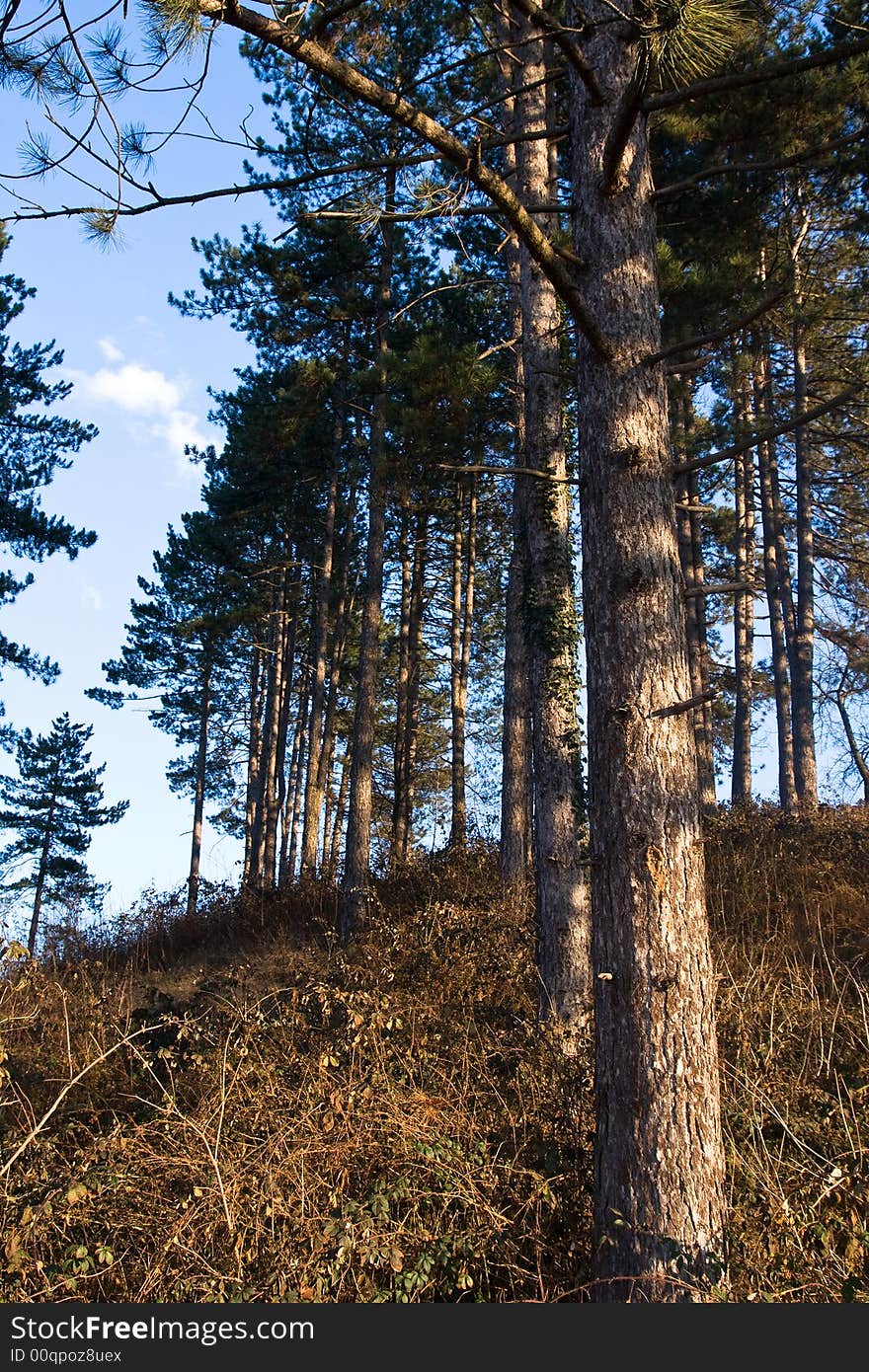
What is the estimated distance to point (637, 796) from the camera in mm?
3906

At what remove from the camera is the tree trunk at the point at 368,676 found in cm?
1342

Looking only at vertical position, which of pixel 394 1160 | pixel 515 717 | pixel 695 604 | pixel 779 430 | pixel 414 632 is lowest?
pixel 394 1160

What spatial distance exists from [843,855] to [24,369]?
17.8m

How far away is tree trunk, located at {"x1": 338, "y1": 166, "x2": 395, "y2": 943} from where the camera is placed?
44.0 feet

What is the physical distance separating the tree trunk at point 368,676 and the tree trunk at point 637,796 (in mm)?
9080

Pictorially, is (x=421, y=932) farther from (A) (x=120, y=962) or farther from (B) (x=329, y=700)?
(B) (x=329, y=700)

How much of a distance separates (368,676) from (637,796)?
35.7 ft

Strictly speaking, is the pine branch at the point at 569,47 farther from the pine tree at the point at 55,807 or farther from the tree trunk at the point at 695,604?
the pine tree at the point at 55,807

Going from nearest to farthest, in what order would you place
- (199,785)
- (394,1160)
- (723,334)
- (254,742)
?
(723,334) → (394,1160) → (199,785) → (254,742)

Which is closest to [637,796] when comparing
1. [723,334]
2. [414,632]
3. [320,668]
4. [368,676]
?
[723,334]

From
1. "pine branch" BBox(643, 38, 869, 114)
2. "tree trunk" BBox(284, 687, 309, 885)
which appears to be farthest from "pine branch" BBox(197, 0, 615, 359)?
"tree trunk" BBox(284, 687, 309, 885)

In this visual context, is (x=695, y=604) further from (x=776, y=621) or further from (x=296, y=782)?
(x=296, y=782)

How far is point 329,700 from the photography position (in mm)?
21219

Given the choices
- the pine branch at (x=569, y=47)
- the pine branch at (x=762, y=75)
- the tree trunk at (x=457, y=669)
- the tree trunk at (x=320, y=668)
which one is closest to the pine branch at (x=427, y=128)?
the pine branch at (x=569, y=47)
